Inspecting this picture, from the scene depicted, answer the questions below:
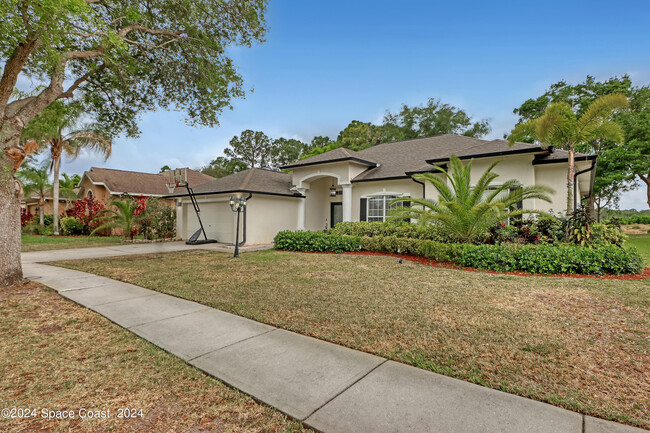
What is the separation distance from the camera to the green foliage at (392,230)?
1022 centimetres

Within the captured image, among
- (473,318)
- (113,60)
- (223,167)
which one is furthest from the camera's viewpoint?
(223,167)

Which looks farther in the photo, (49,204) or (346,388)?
(49,204)

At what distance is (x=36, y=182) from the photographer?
23.1m

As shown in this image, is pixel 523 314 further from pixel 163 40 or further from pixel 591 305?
pixel 163 40

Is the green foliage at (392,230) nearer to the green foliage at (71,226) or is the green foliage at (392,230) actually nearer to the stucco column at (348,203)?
the stucco column at (348,203)

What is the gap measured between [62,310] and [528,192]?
10909 millimetres

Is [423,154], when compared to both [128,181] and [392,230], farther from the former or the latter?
[128,181]

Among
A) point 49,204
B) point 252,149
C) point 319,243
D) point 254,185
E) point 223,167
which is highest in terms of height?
point 252,149

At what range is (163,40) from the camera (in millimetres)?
9898

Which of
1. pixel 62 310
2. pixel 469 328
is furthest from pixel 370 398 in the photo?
pixel 62 310

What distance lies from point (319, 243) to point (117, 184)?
1924 centimetres

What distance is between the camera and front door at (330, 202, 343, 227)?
57.9 feet

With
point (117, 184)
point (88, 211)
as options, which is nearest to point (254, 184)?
point (88, 211)

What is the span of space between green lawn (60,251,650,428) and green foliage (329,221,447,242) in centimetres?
232
